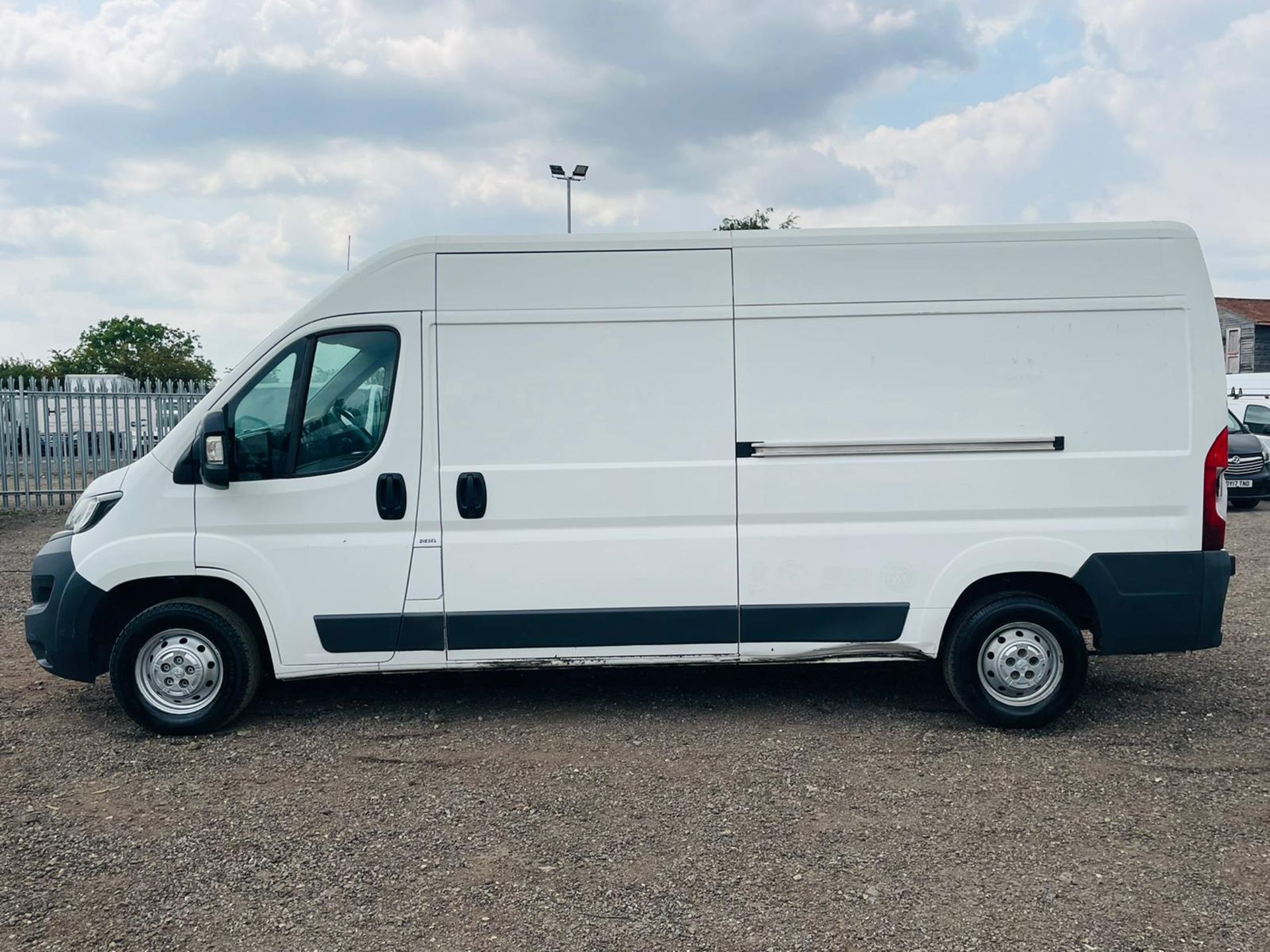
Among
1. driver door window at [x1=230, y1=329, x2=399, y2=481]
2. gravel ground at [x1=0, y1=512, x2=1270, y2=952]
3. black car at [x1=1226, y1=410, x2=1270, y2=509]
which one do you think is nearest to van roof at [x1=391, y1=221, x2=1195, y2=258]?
driver door window at [x1=230, y1=329, x2=399, y2=481]

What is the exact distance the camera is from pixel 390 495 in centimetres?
531

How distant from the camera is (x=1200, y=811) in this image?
14.6 feet

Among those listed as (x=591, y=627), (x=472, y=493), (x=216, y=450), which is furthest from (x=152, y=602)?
(x=591, y=627)

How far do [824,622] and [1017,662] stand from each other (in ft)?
3.34

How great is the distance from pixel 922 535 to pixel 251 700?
12.3 feet

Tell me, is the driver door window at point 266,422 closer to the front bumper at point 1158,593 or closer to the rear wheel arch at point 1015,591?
the rear wheel arch at point 1015,591

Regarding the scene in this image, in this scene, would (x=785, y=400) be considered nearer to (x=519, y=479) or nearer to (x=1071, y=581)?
(x=519, y=479)

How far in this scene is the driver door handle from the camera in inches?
209

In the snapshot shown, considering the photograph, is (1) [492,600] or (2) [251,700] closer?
(1) [492,600]

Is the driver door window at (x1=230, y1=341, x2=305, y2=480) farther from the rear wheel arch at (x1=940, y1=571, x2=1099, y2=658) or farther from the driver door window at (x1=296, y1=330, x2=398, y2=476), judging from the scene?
the rear wheel arch at (x1=940, y1=571, x2=1099, y2=658)

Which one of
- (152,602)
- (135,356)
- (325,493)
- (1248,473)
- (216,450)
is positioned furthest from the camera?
(135,356)

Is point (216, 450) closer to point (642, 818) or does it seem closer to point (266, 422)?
point (266, 422)

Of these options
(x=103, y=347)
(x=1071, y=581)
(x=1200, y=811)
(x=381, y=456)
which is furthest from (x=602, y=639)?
(x=103, y=347)

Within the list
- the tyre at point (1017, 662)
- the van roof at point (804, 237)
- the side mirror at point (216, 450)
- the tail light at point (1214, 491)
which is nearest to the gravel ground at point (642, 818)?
the tyre at point (1017, 662)
